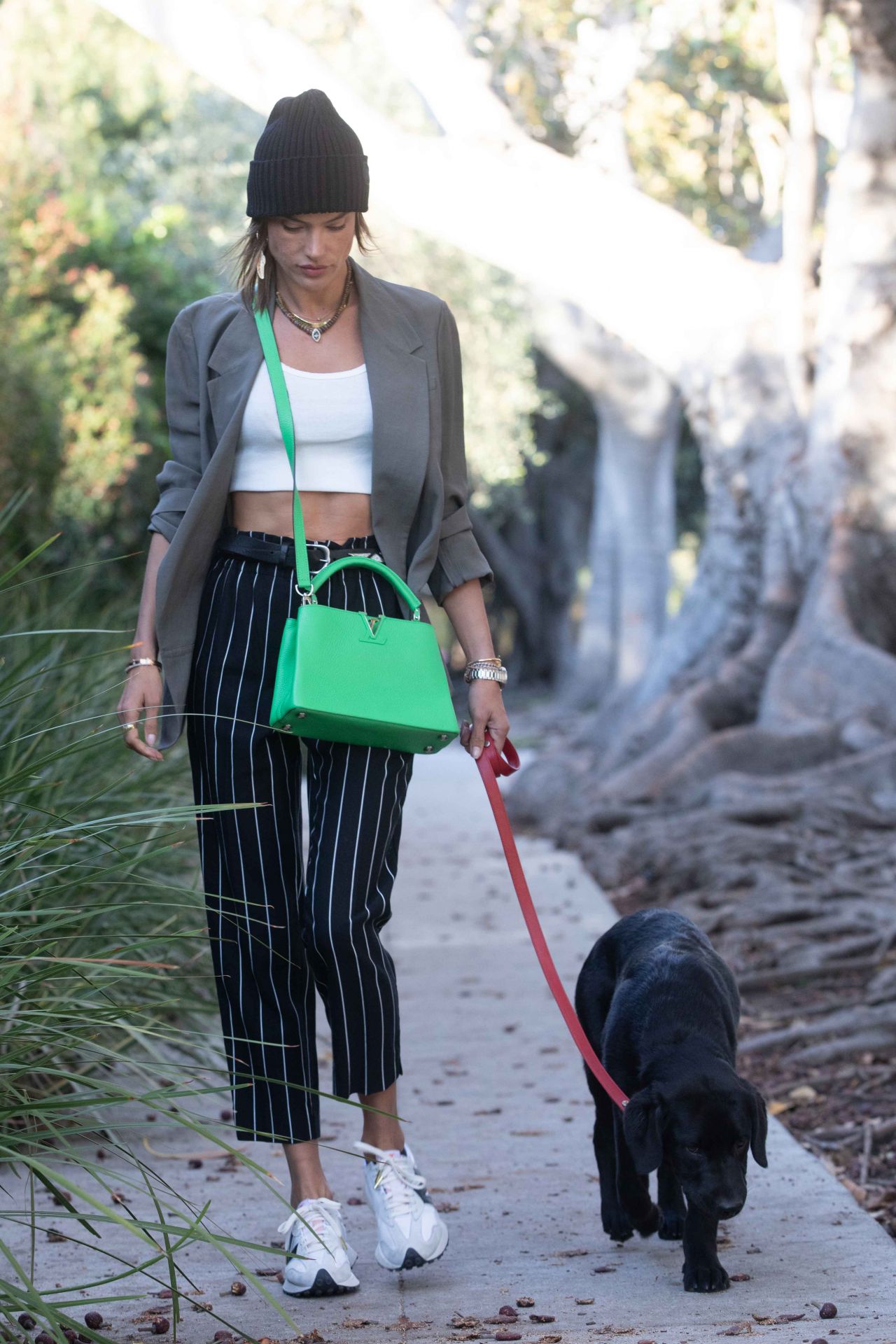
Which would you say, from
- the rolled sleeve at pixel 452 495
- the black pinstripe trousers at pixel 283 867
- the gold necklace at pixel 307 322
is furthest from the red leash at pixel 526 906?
the gold necklace at pixel 307 322

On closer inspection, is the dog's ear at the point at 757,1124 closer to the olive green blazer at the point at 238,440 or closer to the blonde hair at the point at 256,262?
the olive green blazer at the point at 238,440

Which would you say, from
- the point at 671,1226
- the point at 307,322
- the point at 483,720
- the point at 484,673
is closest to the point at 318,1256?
the point at 671,1226

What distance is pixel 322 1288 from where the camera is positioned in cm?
308

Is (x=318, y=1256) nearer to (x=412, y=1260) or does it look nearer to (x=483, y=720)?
(x=412, y=1260)

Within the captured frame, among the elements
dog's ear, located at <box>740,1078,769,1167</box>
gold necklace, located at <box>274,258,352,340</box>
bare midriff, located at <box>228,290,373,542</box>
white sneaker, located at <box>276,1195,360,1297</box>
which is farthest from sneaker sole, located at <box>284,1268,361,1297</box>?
gold necklace, located at <box>274,258,352,340</box>

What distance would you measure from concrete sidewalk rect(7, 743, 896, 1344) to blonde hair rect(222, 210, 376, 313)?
5.60 ft

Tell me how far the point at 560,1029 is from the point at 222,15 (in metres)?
8.51

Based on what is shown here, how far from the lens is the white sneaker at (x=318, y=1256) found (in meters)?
3.07

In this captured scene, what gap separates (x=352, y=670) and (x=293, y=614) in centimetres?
23

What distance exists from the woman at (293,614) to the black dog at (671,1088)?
17.6 inches

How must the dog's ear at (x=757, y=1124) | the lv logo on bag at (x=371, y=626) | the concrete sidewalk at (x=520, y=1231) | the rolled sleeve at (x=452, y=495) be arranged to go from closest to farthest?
the concrete sidewalk at (x=520, y=1231), the dog's ear at (x=757, y=1124), the lv logo on bag at (x=371, y=626), the rolled sleeve at (x=452, y=495)

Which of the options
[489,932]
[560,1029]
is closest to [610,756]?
[489,932]

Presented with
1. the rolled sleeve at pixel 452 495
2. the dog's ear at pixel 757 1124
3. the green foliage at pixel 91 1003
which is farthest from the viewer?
the rolled sleeve at pixel 452 495

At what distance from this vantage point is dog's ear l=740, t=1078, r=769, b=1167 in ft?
9.91
